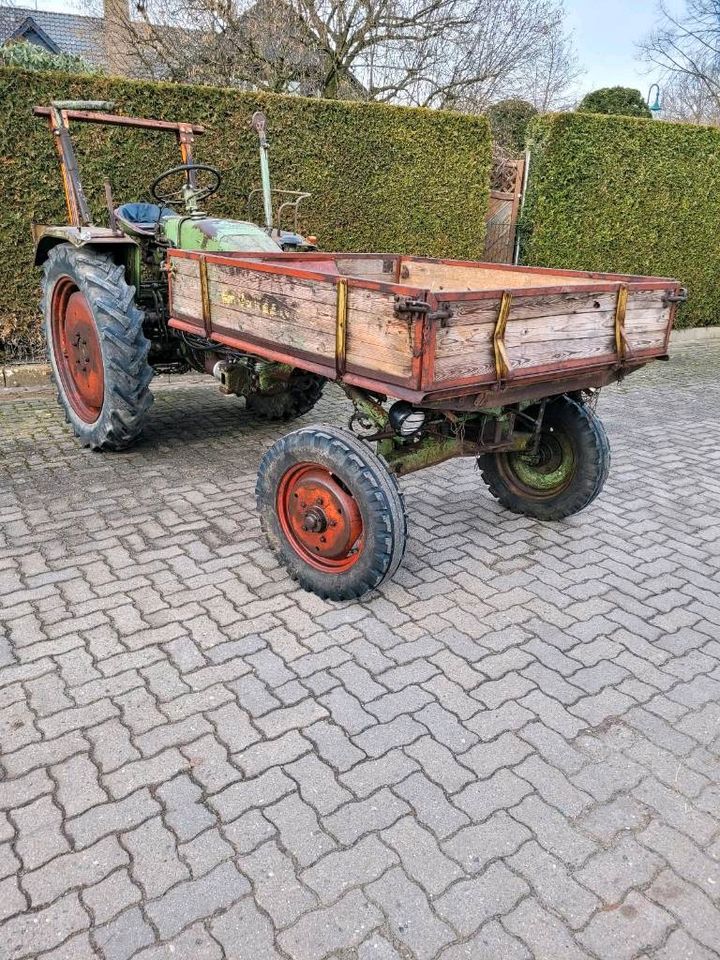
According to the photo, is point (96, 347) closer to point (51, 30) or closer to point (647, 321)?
point (647, 321)

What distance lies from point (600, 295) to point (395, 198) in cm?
590

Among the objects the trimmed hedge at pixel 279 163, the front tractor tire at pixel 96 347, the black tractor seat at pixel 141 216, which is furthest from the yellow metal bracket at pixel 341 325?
the trimmed hedge at pixel 279 163

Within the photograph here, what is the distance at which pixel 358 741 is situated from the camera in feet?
7.37

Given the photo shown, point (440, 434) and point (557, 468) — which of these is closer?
point (440, 434)

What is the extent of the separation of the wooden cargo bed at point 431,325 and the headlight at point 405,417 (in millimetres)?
235

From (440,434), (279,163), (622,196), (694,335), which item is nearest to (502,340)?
(440,434)

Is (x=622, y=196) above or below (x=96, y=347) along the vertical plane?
above

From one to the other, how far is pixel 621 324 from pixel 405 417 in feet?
3.59

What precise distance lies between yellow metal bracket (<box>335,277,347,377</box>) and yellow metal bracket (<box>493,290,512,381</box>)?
1.89 ft

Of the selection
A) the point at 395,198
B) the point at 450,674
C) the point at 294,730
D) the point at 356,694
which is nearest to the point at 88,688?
the point at 294,730

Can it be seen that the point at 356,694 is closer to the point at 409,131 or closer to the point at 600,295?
the point at 600,295

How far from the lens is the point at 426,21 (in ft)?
36.2

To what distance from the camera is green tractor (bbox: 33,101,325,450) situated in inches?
159

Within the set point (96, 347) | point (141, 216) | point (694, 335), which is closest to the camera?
point (96, 347)
